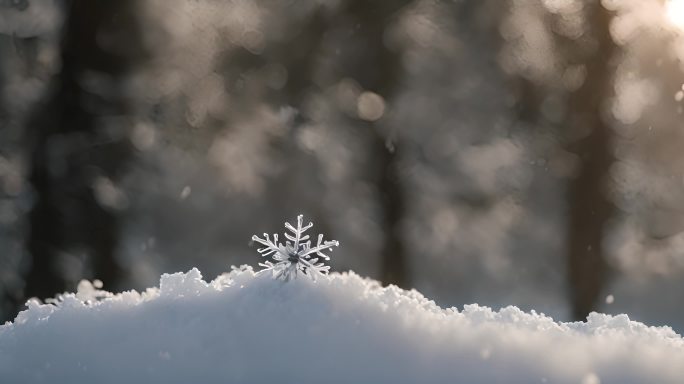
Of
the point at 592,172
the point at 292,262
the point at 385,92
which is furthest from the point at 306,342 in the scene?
the point at 385,92

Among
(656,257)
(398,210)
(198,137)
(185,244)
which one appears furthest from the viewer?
(185,244)

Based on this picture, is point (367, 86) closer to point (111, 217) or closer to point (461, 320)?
point (111, 217)

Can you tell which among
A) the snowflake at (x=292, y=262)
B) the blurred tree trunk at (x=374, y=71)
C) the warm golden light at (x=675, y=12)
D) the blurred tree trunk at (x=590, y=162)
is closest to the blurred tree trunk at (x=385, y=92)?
the blurred tree trunk at (x=374, y=71)

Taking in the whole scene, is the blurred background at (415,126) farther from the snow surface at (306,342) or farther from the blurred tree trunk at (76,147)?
the snow surface at (306,342)

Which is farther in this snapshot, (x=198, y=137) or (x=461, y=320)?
(x=198, y=137)

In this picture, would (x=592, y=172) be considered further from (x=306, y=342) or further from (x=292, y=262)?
(x=306, y=342)

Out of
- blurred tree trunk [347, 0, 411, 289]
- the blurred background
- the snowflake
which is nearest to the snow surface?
the snowflake

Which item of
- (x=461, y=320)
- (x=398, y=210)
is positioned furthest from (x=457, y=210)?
(x=461, y=320)

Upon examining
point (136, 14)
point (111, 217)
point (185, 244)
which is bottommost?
point (111, 217)
